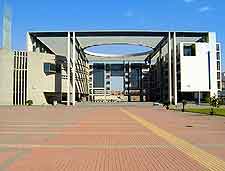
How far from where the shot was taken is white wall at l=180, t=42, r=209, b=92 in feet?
283

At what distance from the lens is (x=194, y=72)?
86875mm

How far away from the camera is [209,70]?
86.6 m

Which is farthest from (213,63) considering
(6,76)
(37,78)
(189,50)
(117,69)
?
(117,69)

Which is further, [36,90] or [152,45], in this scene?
[152,45]

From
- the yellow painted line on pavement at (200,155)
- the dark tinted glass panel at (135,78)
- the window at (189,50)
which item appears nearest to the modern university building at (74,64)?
the window at (189,50)

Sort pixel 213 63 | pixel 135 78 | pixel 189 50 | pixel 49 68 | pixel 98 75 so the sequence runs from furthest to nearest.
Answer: pixel 98 75 < pixel 135 78 < pixel 49 68 < pixel 189 50 < pixel 213 63

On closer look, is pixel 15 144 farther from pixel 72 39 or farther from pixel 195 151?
pixel 72 39

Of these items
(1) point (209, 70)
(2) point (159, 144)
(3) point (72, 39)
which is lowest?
(2) point (159, 144)

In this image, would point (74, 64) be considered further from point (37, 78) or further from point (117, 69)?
point (117, 69)

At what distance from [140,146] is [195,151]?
190 centimetres

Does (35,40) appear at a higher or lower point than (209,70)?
higher

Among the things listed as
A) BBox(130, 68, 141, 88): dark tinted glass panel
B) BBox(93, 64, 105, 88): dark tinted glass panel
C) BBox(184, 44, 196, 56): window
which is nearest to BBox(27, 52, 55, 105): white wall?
BBox(184, 44, 196, 56): window

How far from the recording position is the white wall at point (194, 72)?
86.4 m

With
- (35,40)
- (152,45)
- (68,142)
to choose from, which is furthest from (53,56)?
(68,142)
